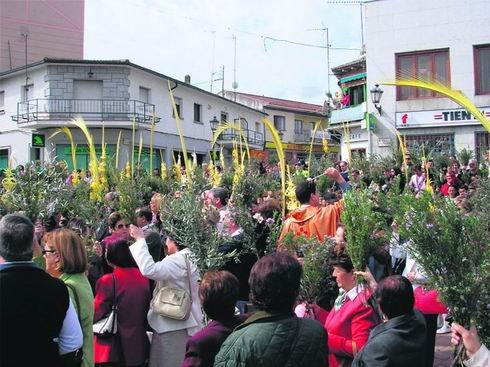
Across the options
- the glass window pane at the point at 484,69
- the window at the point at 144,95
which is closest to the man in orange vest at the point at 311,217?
the glass window pane at the point at 484,69

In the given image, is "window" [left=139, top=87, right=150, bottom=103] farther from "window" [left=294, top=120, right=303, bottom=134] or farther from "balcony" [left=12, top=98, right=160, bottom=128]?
"window" [left=294, top=120, right=303, bottom=134]

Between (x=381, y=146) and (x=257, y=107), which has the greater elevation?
(x=257, y=107)

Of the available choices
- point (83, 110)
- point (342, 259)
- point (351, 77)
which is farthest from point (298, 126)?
point (342, 259)

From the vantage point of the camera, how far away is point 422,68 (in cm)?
1844

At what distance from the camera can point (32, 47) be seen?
2842 cm

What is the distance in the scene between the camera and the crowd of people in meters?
2.29

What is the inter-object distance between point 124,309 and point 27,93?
80.0 feet

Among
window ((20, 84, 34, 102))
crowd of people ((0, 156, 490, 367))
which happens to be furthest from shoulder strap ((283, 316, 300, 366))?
window ((20, 84, 34, 102))

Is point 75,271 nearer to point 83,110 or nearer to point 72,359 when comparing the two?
point 72,359

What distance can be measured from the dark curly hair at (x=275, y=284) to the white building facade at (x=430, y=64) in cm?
1570

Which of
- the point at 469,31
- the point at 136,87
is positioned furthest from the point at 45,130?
the point at 469,31

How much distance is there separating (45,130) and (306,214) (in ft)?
72.8

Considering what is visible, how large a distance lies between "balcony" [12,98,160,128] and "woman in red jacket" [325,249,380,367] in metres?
21.7

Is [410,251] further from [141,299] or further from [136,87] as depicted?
[136,87]
